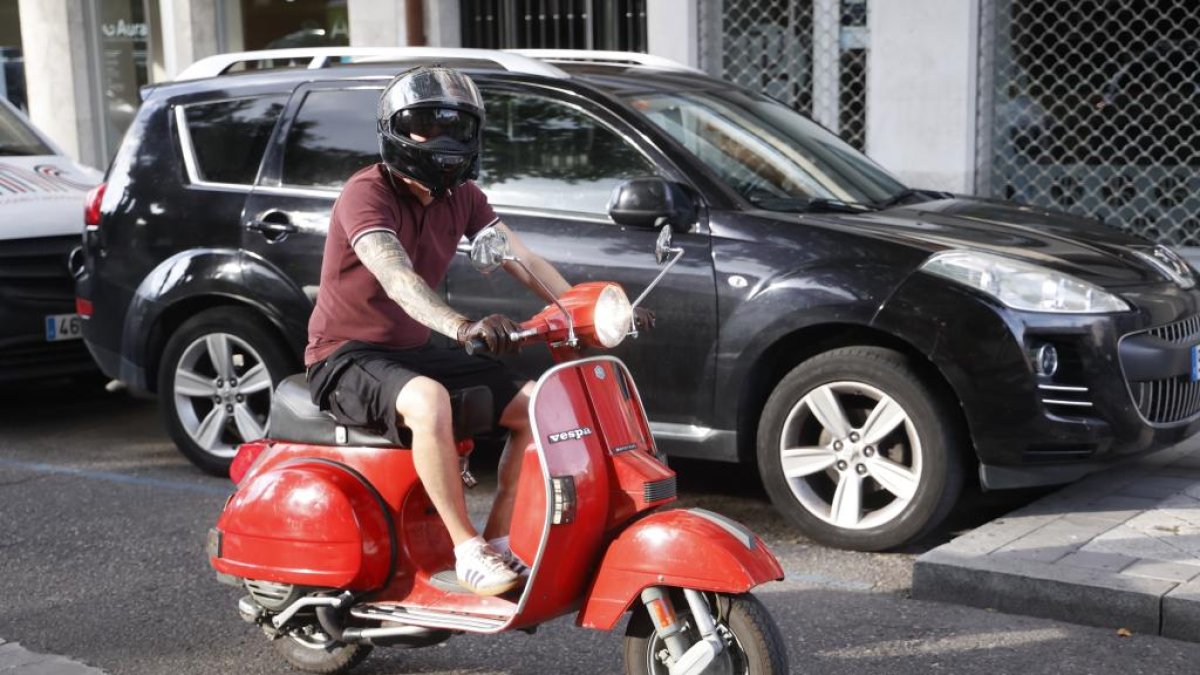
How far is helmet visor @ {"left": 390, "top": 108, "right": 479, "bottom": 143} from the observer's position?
→ 14.1ft

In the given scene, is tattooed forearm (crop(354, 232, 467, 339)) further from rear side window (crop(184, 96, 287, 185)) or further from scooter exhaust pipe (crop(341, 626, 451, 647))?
rear side window (crop(184, 96, 287, 185))

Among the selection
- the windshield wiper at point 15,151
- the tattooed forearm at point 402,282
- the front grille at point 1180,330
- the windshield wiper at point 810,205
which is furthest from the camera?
the windshield wiper at point 15,151

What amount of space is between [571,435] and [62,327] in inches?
211

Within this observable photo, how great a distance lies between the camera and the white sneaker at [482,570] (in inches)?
166

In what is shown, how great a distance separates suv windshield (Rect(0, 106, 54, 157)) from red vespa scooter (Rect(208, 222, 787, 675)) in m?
5.57

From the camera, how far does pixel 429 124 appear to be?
4.30 meters

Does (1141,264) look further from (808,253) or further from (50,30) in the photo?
(50,30)

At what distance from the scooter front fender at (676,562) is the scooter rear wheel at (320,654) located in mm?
973

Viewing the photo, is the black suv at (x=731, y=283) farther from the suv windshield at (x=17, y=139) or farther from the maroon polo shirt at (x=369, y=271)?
the suv windshield at (x=17, y=139)

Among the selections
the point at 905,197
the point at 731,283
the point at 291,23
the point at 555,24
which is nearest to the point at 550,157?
the point at 731,283

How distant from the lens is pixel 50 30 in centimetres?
1744

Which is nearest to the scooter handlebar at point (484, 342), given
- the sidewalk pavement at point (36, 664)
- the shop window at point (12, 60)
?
the sidewalk pavement at point (36, 664)

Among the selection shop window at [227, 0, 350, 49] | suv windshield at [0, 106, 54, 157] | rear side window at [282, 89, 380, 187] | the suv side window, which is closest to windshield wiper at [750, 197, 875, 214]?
the suv side window

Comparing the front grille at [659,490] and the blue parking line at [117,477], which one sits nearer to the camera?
the front grille at [659,490]
